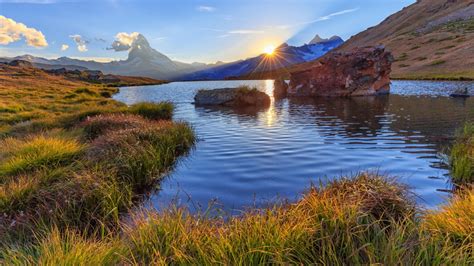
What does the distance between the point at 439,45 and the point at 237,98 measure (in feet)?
338

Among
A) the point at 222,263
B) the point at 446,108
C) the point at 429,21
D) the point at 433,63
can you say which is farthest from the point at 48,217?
the point at 429,21

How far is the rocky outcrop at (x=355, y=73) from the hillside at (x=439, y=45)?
104 feet

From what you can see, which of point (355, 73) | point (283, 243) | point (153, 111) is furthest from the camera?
point (355, 73)

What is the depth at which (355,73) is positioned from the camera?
49.1 m

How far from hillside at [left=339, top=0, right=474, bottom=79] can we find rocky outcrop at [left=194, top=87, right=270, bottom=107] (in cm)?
5203

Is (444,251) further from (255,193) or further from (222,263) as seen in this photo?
(255,193)

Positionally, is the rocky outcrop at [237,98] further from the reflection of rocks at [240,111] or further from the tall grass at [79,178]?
the tall grass at [79,178]

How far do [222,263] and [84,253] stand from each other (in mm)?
1964

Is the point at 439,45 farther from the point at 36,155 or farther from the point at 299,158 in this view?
the point at 36,155

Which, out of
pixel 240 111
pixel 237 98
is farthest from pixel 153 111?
pixel 237 98

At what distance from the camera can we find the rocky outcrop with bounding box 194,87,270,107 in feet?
138

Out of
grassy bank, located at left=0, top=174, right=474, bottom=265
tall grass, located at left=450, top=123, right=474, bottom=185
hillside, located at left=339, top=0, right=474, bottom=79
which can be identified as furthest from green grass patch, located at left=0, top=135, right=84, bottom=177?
hillside, located at left=339, top=0, right=474, bottom=79

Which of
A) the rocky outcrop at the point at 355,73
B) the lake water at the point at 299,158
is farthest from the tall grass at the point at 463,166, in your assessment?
the rocky outcrop at the point at 355,73

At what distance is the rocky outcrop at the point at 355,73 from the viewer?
48.5 meters
